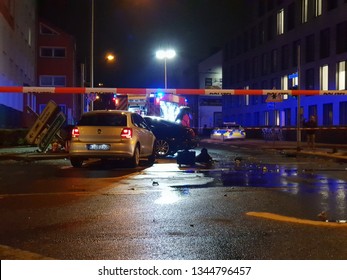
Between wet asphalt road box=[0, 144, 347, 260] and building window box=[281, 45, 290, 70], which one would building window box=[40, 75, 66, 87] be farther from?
wet asphalt road box=[0, 144, 347, 260]

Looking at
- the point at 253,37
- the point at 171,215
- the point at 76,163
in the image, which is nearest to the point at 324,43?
the point at 253,37

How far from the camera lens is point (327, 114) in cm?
4109

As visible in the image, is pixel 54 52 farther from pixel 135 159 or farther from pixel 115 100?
pixel 135 159

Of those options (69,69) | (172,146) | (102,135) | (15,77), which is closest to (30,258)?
(102,135)

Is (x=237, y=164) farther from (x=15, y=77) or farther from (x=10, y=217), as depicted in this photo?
(x=15, y=77)

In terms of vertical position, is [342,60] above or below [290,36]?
below

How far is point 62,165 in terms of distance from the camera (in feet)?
51.3

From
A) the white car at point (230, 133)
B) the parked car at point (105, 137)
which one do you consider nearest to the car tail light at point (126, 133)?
the parked car at point (105, 137)

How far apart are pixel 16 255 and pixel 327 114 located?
38787 mm

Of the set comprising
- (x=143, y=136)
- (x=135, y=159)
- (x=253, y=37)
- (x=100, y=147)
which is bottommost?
(x=135, y=159)

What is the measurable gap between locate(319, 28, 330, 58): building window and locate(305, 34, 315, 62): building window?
5.29 ft

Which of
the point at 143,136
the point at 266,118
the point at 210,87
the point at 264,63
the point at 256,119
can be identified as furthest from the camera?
the point at 210,87

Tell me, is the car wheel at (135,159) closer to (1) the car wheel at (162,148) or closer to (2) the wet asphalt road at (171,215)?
(2) the wet asphalt road at (171,215)

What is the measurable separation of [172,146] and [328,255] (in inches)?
580
